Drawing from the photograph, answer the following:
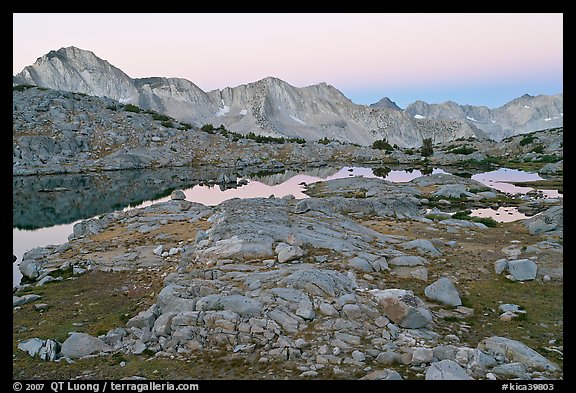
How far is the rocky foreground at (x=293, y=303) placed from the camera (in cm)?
1100

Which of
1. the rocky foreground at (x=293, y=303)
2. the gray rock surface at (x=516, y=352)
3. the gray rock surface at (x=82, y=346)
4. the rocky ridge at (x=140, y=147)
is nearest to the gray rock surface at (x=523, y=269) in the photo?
the rocky foreground at (x=293, y=303)

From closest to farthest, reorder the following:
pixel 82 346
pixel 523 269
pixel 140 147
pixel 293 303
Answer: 1. pixel 82 346
2. pixel 293 303
3. pixel 523 269
4. pixel 140 147

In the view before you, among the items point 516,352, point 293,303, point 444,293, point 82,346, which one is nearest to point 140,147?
point 82,346

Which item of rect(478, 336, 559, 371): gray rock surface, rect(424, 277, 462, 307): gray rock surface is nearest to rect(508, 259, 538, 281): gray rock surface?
rect(424, 277, 462, 307): gray rock surface

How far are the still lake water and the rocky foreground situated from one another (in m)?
7.01

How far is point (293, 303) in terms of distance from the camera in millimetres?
13578

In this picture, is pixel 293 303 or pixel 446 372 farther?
pixel 293 303

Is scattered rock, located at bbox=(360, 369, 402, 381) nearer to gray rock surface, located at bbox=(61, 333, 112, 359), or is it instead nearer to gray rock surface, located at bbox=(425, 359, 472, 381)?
gray rock surface, located at bbox=(425, 359, 472, 381)

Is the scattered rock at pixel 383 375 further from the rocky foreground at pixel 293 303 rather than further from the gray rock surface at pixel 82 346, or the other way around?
the gray rock surface at pixel 82 346

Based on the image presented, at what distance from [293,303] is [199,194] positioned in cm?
4368

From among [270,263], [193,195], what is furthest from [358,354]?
[193,195]

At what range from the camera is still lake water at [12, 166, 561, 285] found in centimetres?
3369

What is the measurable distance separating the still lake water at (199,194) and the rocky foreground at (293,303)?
276 inches

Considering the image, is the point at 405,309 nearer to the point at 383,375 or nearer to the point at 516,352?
the point at 516,352
